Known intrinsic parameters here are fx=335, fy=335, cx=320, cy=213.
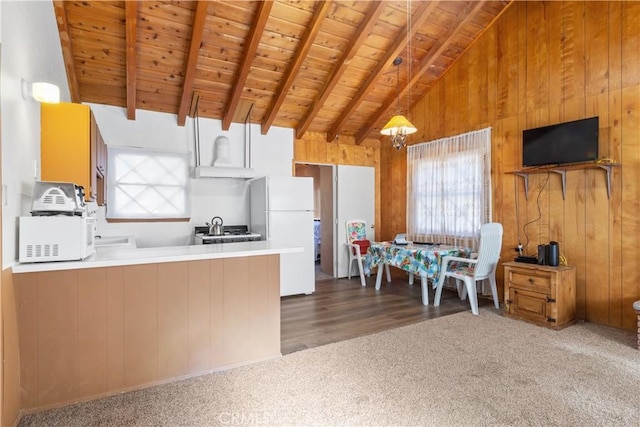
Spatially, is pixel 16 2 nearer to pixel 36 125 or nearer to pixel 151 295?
pixel 36 125

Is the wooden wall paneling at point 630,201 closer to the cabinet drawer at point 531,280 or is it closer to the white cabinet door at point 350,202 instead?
the cabinet drawer at point 531,280

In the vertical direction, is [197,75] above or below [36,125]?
above

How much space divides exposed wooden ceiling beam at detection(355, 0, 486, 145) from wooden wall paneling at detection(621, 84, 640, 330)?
1.56m

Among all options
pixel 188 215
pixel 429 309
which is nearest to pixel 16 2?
pixel 188 215

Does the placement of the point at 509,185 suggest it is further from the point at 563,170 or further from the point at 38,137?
the point at 38,137

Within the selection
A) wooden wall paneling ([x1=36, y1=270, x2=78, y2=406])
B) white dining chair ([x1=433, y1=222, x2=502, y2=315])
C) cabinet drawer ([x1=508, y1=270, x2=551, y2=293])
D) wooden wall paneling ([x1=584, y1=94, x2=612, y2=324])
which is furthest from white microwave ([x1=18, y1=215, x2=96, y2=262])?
wooden wall paneling ([x1=584, y1=94, x2=612, y2=324])

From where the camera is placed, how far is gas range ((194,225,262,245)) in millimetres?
4109

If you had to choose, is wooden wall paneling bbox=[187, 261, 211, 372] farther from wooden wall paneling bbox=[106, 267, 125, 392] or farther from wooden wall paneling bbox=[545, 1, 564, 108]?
wooden wall paneling bbox=[545, 1, 564, 108]

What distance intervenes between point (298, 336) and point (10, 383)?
1920 mm

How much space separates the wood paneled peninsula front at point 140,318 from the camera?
6.26 feet

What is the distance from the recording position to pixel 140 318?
214cm

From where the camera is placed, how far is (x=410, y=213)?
17.3ft

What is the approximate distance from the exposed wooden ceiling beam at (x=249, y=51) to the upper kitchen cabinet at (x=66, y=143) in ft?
5.78

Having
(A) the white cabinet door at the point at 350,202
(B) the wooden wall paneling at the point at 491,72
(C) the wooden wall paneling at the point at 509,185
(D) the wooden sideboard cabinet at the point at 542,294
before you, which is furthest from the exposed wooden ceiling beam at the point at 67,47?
(D) the wooden sideboard cabinet at the point at 542,294
